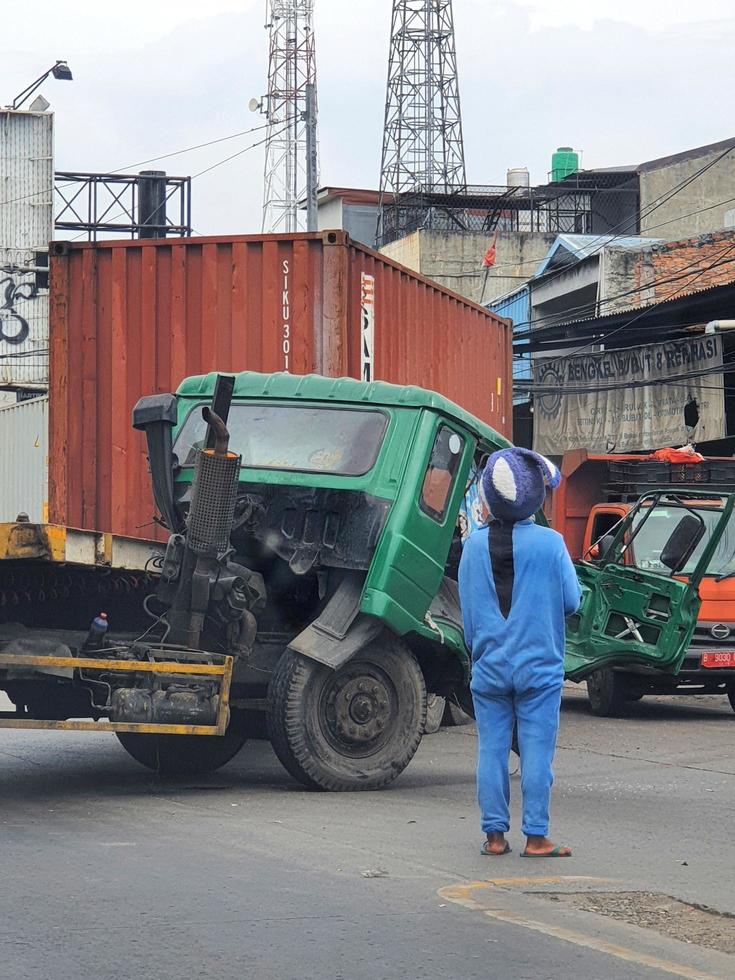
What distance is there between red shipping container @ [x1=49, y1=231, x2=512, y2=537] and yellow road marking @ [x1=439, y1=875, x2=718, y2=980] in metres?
6.24

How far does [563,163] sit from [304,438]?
4836 centimetres

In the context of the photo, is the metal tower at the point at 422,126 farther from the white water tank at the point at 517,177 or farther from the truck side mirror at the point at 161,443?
the truck side mirror at the point at 161,443

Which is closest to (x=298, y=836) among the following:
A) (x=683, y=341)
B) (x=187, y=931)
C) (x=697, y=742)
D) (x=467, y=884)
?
(x=467, y=884)

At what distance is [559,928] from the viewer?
5.23m

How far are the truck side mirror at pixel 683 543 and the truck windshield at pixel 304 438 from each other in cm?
525

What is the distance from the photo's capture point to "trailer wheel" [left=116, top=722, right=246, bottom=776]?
9.45m

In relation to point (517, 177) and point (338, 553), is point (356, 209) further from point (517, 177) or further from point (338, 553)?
point (338, 553)

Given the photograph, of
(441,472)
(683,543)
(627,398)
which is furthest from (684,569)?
(627,398)

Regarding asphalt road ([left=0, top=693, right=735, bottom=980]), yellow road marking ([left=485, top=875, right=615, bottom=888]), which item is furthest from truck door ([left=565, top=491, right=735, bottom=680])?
yellow road marking ([left=485, top=875, right=615, bottom=888])

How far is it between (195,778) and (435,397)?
108 inches

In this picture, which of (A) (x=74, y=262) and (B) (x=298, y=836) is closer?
(B) (x=298, y=836)

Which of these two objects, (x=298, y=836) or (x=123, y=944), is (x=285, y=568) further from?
(x=123, y=944)

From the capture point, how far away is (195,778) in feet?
30.8

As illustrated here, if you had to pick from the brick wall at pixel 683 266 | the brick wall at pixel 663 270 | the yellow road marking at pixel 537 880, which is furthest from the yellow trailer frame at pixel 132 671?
the brick wall at pixel 683 266
